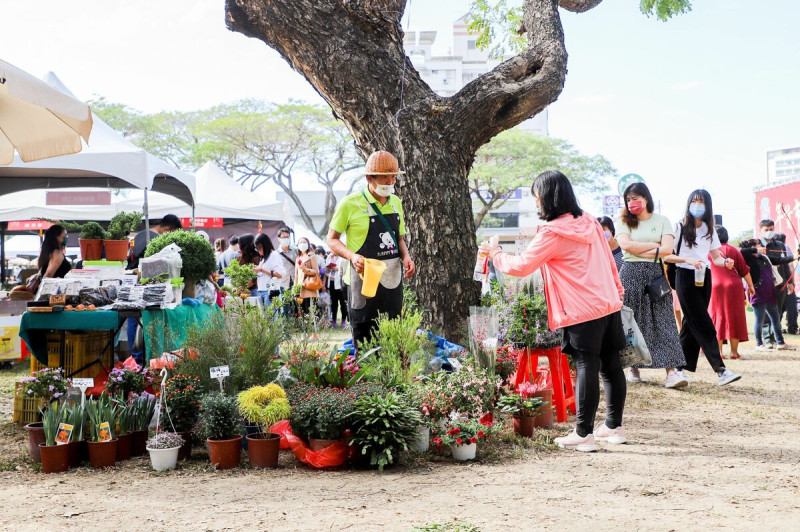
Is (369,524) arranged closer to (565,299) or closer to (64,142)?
(565,299)

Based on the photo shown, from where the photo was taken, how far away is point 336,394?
425cm

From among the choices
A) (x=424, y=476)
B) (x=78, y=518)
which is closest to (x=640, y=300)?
(x=424, y=476)

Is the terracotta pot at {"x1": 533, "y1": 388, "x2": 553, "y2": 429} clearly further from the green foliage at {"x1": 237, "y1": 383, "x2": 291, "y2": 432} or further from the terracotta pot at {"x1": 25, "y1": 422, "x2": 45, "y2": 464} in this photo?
the terracotta pot at {"x1": 25, "y1": 422, "x2": 45, "y2": 464}

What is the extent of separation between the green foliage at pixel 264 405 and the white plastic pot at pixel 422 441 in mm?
769

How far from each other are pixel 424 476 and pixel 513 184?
3702cm

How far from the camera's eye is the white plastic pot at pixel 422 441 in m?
4.33

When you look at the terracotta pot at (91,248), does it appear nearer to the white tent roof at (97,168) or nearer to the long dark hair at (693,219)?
the white tent roof at (97,168)

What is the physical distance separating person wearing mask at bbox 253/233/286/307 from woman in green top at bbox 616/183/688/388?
6139 mm

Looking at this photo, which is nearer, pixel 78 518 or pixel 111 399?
pixel 78 518

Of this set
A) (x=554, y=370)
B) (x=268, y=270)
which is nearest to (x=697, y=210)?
(x=554, y=370)

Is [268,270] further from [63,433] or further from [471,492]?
[471,492]

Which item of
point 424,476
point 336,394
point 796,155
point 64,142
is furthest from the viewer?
point 796,155

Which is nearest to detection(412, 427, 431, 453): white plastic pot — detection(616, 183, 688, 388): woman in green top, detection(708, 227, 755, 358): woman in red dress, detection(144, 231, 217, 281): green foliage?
detection(144, 231, 217, 281): green foliage

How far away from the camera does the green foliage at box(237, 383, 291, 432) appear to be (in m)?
4.20
